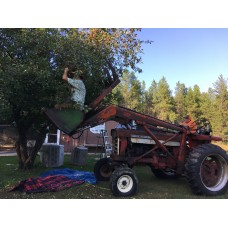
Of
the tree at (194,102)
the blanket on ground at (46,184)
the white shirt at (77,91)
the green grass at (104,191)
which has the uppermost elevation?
the tree at (194,102)

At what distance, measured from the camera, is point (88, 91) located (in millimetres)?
9492

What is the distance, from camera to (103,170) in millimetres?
8383

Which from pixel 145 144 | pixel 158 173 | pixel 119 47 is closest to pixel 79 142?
pixel 119 47

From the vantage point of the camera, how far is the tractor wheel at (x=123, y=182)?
21.0 feet

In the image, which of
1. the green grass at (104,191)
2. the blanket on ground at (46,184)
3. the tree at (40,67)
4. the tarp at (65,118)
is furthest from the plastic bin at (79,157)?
the tarp at (65,118)

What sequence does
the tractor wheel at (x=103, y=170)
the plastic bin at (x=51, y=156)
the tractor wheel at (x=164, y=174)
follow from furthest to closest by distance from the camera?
1. the plastic bin at (x=51, y=156)
2. the tractor wheel at (x=164, y=174)
3. the tractor wheel at (x=103, y=170)

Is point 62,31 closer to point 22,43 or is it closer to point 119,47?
point 22,43

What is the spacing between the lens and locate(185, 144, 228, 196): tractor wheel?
6.85 m

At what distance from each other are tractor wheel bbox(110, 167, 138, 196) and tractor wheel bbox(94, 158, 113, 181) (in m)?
1.76

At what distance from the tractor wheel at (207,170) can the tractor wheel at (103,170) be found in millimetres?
2295

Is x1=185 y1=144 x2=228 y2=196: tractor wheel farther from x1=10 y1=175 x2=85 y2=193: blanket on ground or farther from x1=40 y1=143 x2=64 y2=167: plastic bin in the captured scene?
x1=40 y1=143 x2=64 y2=167: plastic bin

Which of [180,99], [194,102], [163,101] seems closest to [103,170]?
[194,102]

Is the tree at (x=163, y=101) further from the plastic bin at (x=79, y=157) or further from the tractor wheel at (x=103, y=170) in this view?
the tractor wheel at (x=103, y=170)

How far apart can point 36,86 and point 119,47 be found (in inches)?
180
